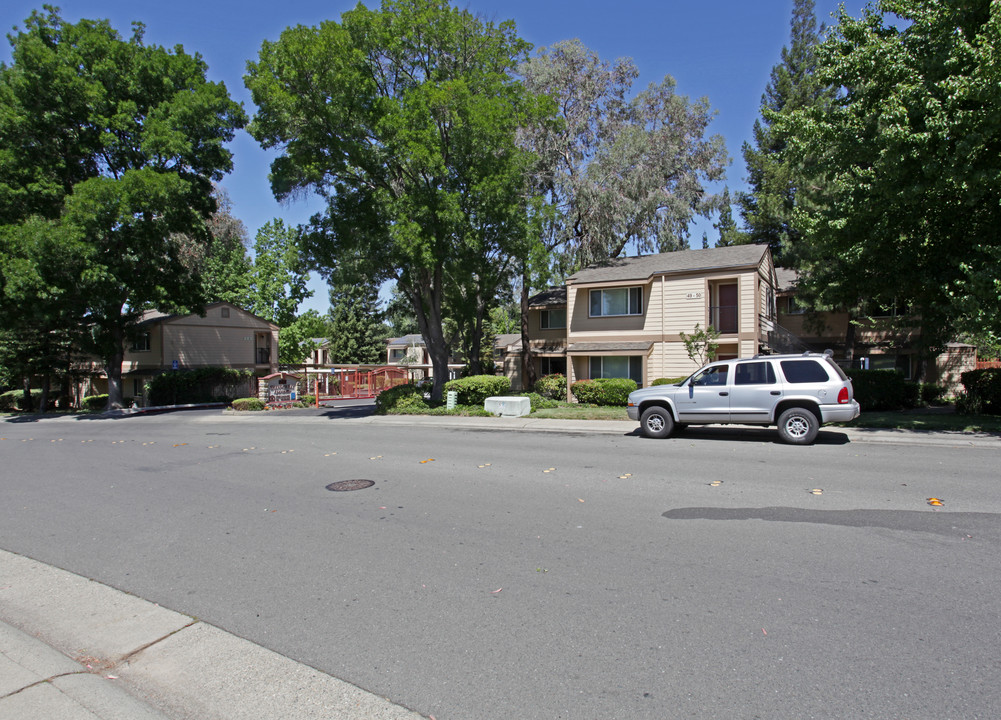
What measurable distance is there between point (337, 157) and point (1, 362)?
26.1m

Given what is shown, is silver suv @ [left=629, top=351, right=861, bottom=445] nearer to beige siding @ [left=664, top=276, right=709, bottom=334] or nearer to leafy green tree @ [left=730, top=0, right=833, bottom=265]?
beige siding @ [left=664, top=276, right=709, bottom=334]

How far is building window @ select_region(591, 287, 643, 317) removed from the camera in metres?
26.7

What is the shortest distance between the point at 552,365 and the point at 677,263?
1041cm

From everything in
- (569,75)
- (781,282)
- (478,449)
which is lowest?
(478,449)

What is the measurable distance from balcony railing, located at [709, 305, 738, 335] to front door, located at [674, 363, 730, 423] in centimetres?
1334

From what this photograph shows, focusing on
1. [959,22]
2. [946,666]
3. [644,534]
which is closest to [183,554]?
[644,534]

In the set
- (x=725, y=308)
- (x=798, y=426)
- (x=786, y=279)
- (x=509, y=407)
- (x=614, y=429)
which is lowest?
(x=614, y=429)

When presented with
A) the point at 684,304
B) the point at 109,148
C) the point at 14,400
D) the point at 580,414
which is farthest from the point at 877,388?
the point at 14,400

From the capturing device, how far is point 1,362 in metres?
33.8

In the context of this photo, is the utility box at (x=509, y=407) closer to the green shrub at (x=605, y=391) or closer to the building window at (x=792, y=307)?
the green shrub at (x=605, y=391)

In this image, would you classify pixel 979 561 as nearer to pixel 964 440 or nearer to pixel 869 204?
pixel 964 440

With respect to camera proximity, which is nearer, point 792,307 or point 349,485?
point 349,485

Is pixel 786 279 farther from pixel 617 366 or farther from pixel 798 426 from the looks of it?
pixel 798 426

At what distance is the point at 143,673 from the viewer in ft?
12.0
